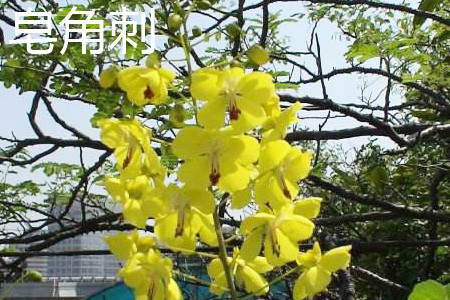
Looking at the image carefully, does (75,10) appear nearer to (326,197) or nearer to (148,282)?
(148,282)

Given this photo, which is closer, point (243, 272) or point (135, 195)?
point (135, 195)

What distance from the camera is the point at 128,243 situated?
1.33m

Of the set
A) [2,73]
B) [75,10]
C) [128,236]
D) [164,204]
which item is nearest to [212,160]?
[164,204]

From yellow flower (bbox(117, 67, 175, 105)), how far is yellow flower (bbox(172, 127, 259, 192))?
0.10 meters

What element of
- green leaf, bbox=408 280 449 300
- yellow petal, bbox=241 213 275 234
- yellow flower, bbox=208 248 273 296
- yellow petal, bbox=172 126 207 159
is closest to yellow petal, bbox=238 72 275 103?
yellow petal, bbox=172 126 207 159

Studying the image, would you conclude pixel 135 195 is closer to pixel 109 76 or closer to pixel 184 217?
pixel 184 217

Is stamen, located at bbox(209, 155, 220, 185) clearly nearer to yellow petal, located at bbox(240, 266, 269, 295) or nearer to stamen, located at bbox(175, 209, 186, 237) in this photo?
stamen, located at bbox(175, 209, 186, 237)

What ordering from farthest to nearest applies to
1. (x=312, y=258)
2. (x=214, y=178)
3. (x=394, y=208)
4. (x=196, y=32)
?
(x=394, y=208) → (x=196, y=32) → (x=312, y=258) → (x=214, y=178)

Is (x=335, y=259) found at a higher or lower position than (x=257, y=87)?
lower

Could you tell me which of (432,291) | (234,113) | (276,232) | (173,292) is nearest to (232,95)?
(234,113)

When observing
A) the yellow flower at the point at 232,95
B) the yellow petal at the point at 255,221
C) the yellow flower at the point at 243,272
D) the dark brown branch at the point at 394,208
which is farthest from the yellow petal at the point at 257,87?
the dark brown branch at the point at 394,208

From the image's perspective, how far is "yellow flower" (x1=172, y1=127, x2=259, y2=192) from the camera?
1253mm

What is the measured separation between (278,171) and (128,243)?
1.00ft

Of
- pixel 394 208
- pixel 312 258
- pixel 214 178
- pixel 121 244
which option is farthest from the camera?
pixel 394 208
